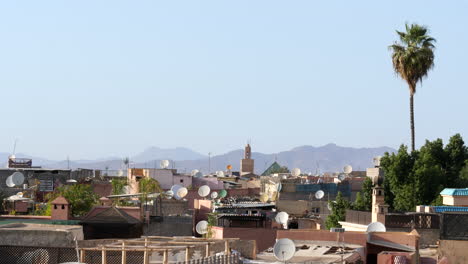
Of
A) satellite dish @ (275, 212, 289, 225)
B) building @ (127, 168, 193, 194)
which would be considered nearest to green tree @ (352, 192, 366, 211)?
satellite dish @ (275, 212, 289, 225)

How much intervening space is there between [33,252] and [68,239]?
3.96 meters

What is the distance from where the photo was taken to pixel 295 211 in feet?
194

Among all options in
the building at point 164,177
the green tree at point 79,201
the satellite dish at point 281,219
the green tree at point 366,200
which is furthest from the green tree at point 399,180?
the building at point 164,177

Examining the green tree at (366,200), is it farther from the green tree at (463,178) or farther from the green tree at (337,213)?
the green tree at (463,178)

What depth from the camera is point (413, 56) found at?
57.7 m

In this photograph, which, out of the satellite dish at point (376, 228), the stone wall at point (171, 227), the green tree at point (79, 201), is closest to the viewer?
the satellite dish at point (376, 228)

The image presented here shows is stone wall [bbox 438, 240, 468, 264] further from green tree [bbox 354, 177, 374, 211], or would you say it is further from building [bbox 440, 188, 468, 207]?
green tree [bbox 354, 177, 374, 211]

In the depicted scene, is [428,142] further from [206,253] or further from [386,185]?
[206,253]

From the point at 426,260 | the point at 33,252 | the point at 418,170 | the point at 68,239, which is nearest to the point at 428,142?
the point at 418,170

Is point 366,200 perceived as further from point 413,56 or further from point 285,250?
point 285,250

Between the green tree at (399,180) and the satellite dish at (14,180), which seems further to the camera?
the satellite dish at (14,180)

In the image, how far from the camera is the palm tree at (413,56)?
57.2m

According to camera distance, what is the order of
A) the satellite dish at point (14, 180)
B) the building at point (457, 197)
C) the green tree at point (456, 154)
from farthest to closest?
1. the green tree at point (456, 154)
2. the satellite dish at point (14, 180)
3. the building at point (457, 197)

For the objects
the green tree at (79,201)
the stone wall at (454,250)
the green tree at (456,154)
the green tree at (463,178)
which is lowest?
the stone wall at (454,250)
